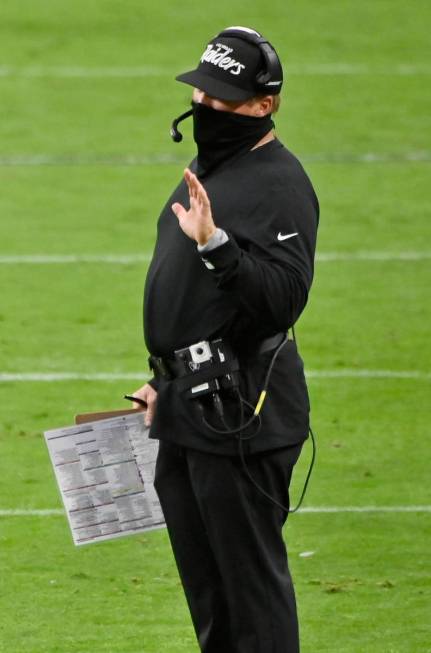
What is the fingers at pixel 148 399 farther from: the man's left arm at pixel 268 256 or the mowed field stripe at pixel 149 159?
the mowed field stripe at pixel 149 159

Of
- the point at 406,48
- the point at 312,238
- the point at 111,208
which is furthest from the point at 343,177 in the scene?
the point at 312,238

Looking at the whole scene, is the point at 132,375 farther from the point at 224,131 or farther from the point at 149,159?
the point at 149,159

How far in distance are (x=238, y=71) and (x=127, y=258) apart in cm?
705

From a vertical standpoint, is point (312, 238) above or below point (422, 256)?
above

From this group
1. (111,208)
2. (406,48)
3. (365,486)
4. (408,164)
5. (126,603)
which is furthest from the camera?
(406,48)

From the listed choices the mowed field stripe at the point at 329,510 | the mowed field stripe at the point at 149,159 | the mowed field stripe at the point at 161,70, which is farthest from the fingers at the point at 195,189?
the mowed field stripe at the point at 161,70

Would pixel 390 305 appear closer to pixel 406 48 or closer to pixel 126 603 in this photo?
pixel 126 603

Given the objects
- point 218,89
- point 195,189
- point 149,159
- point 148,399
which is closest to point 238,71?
point 218,89

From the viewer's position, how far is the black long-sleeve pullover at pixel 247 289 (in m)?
4.74

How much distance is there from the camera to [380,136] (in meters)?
15.1

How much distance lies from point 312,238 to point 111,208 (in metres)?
8.21

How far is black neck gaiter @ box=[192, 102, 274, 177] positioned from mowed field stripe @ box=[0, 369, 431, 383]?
4.63m

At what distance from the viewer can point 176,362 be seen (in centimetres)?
490

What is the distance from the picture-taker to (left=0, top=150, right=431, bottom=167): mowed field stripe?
46.3ft
